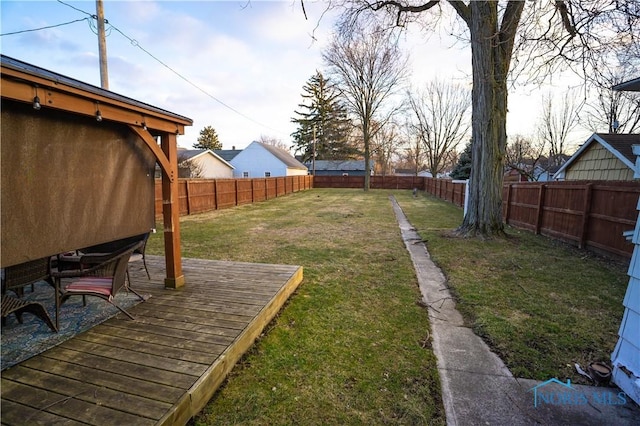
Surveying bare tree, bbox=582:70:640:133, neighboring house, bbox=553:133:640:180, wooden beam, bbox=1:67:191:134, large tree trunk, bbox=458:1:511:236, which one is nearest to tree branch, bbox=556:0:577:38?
large tree trunk, bbox=458:1:511:236

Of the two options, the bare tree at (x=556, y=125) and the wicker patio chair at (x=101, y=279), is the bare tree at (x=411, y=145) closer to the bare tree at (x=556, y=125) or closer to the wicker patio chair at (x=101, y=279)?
the bare tree at (x=556, y=125)

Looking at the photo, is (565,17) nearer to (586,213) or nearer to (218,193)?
(586,213)

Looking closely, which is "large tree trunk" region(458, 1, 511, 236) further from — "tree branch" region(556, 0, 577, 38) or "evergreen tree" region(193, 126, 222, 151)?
"evergreen tree" region(193, 126, 222, 151)

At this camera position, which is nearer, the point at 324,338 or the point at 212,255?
the point at 324,338

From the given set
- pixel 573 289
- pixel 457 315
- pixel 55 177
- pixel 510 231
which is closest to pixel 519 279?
pixel 573 289

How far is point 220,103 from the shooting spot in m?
17.6

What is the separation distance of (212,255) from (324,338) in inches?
147

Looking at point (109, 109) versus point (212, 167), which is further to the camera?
point (212, 167)

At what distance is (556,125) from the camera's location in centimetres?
2377

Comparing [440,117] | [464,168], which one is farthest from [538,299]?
[440,117]

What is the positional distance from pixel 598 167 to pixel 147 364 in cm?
1531

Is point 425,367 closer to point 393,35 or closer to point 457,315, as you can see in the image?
point 457,315

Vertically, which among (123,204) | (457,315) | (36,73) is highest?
(36,73)

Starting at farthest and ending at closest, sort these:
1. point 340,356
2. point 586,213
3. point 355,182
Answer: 1. point 355,182
2. point 586,213
3. point 340,356
